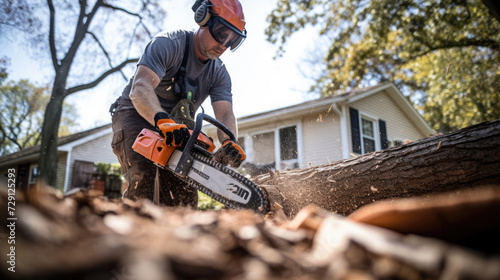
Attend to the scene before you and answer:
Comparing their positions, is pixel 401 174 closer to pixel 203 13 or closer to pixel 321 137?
pixel 203 13

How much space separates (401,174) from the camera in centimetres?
224

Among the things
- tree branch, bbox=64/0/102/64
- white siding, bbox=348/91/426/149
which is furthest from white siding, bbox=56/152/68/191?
white siding, bbox=348/91/426/149

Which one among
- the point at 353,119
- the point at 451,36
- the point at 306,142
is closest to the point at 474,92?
the point at 451,36

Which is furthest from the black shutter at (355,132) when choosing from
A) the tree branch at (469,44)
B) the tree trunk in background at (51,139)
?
the tree trunk in background at (51,139)

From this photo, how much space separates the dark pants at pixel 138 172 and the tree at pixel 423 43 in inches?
283

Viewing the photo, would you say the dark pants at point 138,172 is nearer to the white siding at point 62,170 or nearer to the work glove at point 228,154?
the work glove at point 228,154

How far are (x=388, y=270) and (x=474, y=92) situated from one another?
14159 mm

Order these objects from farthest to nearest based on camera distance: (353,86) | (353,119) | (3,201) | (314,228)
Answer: (353,86) → (353,119) → (314,228) → (3,201)

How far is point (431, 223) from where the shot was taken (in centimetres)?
62

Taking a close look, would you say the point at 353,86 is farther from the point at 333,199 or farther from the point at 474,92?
the point at 333,199

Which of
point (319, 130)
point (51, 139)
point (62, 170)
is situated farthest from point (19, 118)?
point (319, 130)

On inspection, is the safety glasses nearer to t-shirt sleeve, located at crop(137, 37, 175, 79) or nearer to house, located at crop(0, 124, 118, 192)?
t-shirt sleeve, located at crop(137, 37, 175, 79)

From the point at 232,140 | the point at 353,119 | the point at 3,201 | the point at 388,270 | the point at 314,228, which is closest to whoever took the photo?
the point at 388,270

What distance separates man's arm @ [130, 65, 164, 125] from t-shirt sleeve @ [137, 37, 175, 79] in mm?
54
